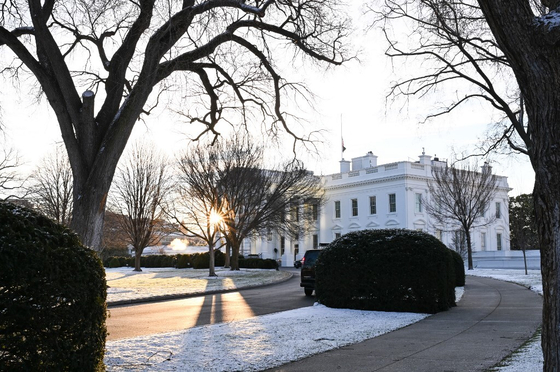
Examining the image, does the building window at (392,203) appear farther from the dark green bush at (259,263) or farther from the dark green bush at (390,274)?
the dark green bush at (390,274)

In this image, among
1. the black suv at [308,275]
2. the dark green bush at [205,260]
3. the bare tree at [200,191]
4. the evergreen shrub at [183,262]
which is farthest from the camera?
the evergreen shrub at [183,262]

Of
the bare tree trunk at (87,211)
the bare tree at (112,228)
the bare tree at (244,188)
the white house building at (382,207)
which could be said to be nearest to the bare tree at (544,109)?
the bare tree trunk at (87,211)

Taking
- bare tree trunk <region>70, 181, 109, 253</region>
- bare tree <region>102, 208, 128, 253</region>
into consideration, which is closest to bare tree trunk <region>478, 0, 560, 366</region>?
bare tree trunk <region>70, 181, 109, 253</region>

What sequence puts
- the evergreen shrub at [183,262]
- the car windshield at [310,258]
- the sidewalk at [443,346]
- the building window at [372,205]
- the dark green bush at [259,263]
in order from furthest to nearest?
the building window at [372,205] → the evergreen shrub at [183,262] → the dark green bush at [259,263] → the car windshield at [310,258] → the sidewalk at [443,346]

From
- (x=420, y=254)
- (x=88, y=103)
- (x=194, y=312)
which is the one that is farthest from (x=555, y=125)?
(x=194, y=312)

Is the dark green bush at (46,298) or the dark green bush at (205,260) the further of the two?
the dark green bush at (205,260)

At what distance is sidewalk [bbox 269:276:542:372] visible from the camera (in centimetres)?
802

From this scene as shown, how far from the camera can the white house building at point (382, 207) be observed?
205ft

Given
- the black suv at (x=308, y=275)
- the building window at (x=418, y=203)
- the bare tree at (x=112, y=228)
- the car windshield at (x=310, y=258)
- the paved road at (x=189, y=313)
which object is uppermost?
the building window at (x=418, y=203)

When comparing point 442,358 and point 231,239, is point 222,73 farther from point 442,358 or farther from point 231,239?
point 231,239

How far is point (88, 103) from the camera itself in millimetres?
10078

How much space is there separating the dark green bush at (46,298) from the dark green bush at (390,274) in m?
9.96

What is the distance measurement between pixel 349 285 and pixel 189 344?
637cm

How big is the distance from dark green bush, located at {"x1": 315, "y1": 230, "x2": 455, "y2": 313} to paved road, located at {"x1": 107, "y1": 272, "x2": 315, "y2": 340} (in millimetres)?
2325
